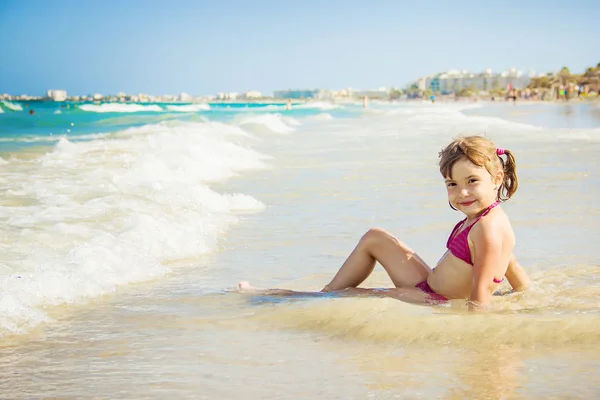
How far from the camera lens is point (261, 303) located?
13.2 feet

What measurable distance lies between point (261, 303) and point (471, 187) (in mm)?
1302

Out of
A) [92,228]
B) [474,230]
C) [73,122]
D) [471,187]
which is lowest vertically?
[73,122]

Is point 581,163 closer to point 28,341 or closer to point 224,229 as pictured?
point 224,229

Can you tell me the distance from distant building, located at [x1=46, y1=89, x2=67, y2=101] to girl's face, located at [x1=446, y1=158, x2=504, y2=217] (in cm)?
14664

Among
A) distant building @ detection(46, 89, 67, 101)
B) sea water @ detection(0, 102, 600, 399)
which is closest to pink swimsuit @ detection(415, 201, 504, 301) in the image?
sea water @ detection(0, 102, 600, 399)

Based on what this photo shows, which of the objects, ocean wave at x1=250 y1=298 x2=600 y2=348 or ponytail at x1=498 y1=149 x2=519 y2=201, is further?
ponytail at x1=498 y1=149 x2=519 y2=201

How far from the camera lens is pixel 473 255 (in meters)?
3.62

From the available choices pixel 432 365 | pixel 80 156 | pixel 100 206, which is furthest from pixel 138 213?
pixel 80 156

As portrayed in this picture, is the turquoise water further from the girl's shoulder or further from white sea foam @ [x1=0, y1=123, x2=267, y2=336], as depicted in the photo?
the girl's shoulder

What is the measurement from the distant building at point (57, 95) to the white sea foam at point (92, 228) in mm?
138823

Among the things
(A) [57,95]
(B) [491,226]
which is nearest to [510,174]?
(B) [491,226]

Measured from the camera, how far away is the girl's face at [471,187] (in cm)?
362

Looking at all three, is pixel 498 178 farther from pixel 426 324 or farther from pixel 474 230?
pixel 426 324

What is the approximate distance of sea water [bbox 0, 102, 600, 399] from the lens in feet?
9.10
